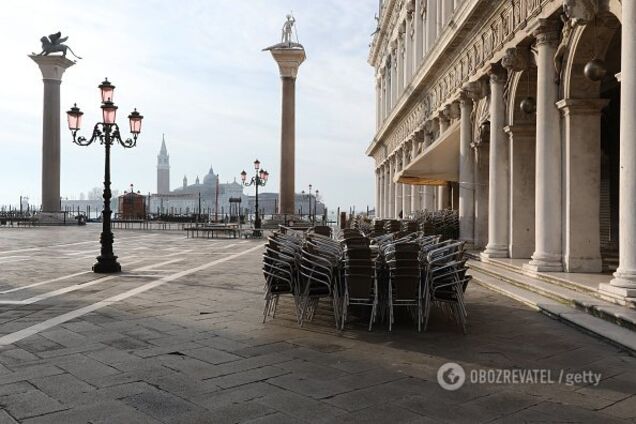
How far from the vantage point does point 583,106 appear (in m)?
8.98

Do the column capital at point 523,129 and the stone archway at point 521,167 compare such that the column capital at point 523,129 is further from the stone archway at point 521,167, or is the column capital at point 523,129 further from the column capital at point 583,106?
the column capital at point 583,106

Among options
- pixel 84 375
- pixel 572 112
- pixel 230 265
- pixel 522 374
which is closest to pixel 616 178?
pixel 572 112

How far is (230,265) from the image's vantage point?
43.9 feet

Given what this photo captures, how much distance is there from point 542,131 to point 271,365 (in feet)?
22.5

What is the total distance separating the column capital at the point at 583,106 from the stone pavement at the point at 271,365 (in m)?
3.47

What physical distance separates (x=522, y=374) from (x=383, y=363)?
3.47 feet

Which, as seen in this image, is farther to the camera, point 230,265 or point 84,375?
point 230,265

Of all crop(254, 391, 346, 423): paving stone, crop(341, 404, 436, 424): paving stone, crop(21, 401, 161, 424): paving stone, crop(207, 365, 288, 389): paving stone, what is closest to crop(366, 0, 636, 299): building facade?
crop(341, 404, 436, 424): paving stone

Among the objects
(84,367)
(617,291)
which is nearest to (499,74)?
(617,291)

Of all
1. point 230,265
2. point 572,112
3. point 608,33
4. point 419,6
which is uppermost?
point 419,6

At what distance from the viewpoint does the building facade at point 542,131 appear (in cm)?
796

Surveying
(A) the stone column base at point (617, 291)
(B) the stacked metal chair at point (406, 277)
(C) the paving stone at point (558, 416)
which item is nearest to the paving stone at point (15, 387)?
(C) the paving stone at point (558, 416)

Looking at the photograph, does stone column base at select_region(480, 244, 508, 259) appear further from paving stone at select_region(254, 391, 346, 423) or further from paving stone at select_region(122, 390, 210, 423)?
paving stone at select_region(122, 390, 210, 423)

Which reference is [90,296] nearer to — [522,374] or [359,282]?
[359,282]
